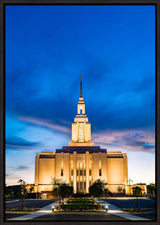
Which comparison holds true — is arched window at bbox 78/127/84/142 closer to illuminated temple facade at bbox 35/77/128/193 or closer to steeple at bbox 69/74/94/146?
steeple at bbox 69/74/94/146

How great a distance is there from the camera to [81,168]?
292ft

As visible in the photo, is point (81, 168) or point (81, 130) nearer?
point (81, 168)

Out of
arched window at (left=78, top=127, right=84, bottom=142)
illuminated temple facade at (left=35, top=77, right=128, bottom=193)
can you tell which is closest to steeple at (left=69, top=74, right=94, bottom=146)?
arched window at (left=78, top=127, right=84, bottom=142)

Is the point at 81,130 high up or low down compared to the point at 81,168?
up

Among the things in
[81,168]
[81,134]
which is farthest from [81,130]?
[81,168]

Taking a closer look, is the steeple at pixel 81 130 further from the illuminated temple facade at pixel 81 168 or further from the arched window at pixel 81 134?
the illuminated temple facade at pixel 81 168

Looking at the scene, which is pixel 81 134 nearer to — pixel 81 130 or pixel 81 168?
pixel 81 130

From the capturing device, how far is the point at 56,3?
1297cm

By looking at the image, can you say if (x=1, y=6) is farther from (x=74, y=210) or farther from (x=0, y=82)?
(x=74, y=210)

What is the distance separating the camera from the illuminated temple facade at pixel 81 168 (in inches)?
3433

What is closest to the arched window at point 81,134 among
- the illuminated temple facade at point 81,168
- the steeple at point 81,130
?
the steeple at point 81,130

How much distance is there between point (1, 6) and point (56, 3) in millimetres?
2319

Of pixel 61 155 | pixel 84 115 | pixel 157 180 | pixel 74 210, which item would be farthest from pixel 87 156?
pixel 157 180

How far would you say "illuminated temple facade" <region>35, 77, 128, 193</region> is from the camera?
286 feet
